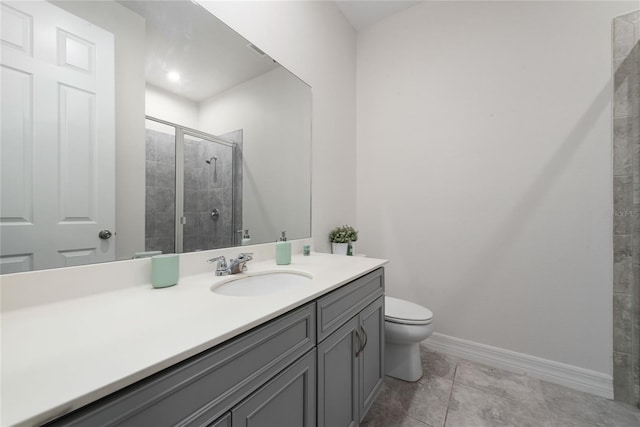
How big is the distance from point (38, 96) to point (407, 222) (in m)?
2.10

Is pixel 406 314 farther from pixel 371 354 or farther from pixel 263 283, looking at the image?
pixel 263 283

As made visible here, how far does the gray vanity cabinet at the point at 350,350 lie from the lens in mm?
896

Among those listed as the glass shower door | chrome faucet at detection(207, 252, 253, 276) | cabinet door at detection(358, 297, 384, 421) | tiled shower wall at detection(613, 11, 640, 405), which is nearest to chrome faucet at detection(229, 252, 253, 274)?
chrome faucet at detection(207, 252, 253, 276)

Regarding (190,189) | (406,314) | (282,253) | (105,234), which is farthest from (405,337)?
(105,234)

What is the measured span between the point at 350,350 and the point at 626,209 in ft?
5.69

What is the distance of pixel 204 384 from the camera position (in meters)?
0.52

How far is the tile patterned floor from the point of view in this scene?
1262 millimetres

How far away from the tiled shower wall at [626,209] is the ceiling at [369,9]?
1.38 m

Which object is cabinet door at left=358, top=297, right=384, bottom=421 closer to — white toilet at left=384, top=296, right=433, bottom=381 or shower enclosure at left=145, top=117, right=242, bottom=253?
white toilet at left=384, top=296, right=433, bottom=381

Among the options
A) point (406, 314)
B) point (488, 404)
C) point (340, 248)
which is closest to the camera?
point (488, 404)

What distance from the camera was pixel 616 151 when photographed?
141cm

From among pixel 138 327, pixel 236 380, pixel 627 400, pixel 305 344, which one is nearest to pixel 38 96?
pixel 138 327

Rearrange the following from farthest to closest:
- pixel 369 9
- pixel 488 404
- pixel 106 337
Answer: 1. pixel 369 9
2. pixel 488 404
3. pixel 106 337

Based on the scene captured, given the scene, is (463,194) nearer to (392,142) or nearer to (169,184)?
(392,142)
